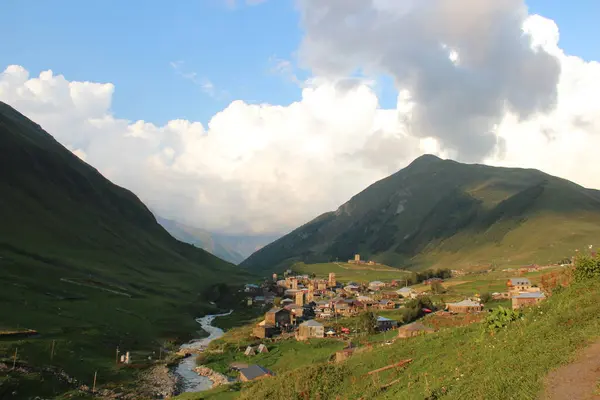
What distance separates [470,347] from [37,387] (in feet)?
176

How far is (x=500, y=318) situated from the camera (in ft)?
98.4

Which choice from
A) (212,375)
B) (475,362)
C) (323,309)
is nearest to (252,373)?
(212,375)

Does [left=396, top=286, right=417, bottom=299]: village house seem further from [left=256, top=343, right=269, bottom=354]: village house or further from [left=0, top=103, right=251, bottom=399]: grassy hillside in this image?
[left=256, top=343, right=269, bottom=354]: village house

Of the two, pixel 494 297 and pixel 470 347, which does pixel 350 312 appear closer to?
pixel 494 297

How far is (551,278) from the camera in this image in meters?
37.1

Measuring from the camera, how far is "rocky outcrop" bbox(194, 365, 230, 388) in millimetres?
69225

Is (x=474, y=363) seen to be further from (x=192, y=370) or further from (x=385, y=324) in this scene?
(x=385, y=324)

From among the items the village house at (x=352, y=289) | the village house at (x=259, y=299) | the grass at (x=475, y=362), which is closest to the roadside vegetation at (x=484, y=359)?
the grass at (x=475, y=362)

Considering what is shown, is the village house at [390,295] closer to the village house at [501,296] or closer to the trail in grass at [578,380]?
the village house at [501,296]

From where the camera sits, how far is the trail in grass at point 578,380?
17.3 meters

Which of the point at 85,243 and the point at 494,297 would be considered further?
the point at 85,243

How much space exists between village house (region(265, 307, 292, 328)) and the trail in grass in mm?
99514

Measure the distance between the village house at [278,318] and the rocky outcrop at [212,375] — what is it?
3602 cm

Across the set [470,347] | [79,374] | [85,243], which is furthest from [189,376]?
[85,243]
